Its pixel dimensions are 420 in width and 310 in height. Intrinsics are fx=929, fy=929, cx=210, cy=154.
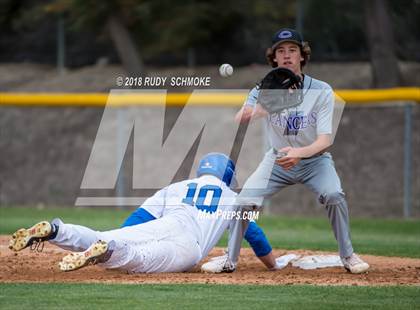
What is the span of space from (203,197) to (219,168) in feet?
1.19

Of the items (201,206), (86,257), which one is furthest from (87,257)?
(201,206)

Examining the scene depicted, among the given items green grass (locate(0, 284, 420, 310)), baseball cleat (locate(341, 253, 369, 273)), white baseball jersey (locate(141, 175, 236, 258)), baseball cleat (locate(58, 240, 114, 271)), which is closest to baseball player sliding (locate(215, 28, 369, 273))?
baseball cleat (locate(341, 253, 369, 273))

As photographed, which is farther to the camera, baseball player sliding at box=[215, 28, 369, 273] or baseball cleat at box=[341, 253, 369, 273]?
baseball cleat at box=[341, 253, 369, 273]

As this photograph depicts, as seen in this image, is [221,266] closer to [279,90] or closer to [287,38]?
[279,90]

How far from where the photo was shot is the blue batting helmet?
8.25 meters

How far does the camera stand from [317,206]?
1731 centimetres

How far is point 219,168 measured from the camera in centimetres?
825

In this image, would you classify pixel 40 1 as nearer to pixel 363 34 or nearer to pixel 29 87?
pixel 29 87

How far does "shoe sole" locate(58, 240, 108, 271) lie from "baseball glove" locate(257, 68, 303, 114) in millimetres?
1930

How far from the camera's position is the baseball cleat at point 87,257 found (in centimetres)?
694

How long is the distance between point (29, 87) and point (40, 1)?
87.2 inches

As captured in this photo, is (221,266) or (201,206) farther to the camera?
(221,266)

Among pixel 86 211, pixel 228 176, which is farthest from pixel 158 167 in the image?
pixel 228 176

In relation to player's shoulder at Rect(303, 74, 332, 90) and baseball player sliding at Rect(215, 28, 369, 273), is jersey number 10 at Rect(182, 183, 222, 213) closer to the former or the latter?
baseball player sliding at Rect(215, 28, 369, 273)
